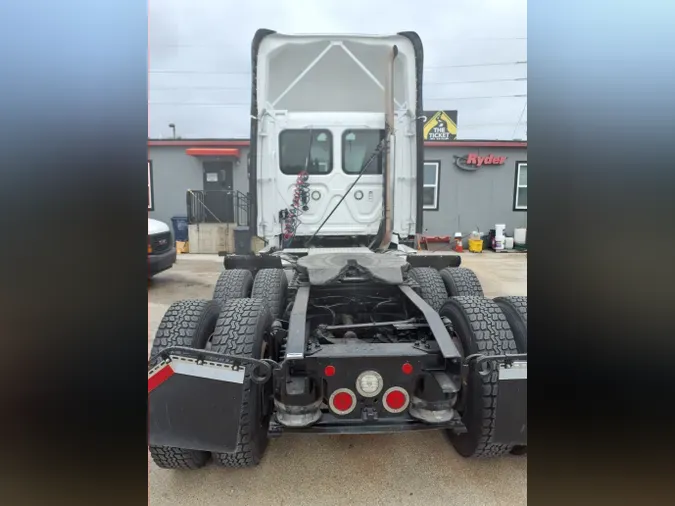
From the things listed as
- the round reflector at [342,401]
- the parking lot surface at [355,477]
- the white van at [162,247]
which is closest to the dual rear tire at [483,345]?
the parking lot surface at [355,477]

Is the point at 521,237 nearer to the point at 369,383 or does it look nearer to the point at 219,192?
the point at 369,383

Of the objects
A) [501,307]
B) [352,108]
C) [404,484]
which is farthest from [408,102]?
[404,484]

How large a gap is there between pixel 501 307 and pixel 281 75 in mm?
3779

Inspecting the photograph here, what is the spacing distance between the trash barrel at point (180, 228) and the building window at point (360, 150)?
6.08 meters

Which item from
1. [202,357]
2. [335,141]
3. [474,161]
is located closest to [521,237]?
[335,141]

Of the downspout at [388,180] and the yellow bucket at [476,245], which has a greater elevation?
the downspout at [388,180]

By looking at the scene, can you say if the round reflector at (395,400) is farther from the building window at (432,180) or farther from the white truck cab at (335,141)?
the building window at (432,180)

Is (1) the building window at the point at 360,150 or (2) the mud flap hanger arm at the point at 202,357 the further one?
(1) the building window at the point at 360,150

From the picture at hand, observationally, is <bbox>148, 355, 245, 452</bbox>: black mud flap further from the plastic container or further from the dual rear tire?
the plastic container

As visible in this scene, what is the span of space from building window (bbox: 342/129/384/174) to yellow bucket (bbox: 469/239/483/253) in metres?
8.38

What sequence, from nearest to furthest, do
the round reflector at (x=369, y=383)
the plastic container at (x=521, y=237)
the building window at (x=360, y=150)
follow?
the plastic container at (x=521, y=237)
the round reflector at (x=369, y=383)
the building window at (x=360, y=150)

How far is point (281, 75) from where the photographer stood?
4543mm

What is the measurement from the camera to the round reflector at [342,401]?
1.83 meters
